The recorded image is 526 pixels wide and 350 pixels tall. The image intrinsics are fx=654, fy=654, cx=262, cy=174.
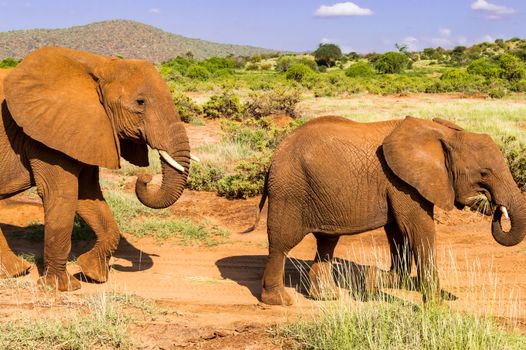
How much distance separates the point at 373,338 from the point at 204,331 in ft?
4.51

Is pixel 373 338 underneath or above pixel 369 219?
underneath

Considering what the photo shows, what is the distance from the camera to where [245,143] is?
15.4m

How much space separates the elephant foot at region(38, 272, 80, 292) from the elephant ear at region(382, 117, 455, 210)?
345 cm

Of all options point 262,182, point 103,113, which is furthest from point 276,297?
point 262,182

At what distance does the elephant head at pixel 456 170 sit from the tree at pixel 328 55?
210 ft

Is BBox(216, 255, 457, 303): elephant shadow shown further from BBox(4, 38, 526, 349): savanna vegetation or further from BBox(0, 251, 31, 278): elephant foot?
BBox(0, 251, 31, 278): elephant foot

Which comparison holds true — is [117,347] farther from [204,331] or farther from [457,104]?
[457,104]

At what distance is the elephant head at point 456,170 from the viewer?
5.97 m

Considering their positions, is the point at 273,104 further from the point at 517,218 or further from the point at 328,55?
the point at 328,55

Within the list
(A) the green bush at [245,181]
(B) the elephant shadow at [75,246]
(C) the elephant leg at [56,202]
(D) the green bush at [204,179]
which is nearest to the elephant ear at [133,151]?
(C) the elephant leg at [56,202]

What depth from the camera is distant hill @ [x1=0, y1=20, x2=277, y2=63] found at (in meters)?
98.3

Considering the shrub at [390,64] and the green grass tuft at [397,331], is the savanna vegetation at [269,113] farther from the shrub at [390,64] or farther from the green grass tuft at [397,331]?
the green grass tuft at [397,331]

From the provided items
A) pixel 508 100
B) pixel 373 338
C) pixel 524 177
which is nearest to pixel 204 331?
pixel 373 338

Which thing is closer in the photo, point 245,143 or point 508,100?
point 245,143
